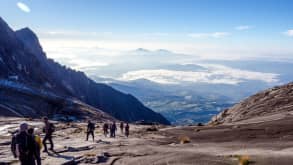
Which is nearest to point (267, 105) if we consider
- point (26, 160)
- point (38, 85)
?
point (26, 160)

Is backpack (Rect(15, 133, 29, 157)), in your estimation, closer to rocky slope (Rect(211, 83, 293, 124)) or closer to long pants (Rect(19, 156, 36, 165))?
long pants (Rect(19, 156, 36, 165))

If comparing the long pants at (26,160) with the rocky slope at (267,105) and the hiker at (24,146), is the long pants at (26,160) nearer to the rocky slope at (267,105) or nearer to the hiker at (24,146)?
the hiker at (24,146)

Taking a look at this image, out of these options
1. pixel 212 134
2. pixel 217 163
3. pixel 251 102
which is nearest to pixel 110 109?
pixel 251 102

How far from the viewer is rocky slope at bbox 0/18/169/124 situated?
107750 millimetres

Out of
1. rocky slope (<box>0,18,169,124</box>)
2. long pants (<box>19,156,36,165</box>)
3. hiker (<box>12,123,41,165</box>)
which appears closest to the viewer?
hiker (<box>12,123,41,165</box>)

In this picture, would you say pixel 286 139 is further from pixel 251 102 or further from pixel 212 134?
pixel 251 102

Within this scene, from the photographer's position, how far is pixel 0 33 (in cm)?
14888

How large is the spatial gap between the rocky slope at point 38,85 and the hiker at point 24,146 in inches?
3258

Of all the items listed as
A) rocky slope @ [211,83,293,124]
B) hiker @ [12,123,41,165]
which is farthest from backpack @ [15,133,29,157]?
rocky slope @ [211,83,293,124]

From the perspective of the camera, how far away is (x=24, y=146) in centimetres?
1584

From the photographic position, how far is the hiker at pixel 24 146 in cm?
1574

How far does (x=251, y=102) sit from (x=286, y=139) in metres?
38.2

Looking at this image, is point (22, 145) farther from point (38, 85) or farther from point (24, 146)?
point (38, 85)

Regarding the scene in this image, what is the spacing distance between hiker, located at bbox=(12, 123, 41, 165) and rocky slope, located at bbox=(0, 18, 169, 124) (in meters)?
82.8
